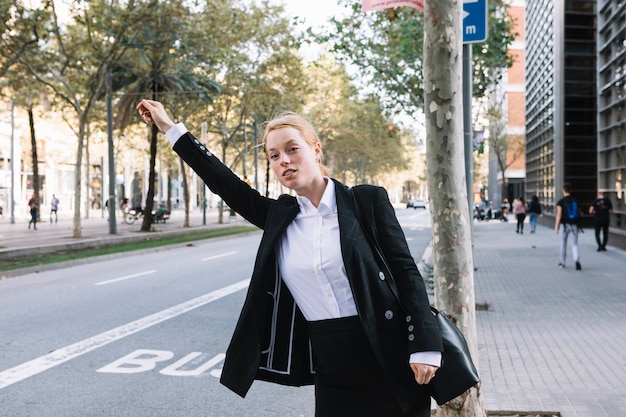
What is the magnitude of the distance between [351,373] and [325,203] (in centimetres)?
61

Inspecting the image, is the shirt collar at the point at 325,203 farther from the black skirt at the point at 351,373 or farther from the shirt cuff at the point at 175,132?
the shirt cuff at the point at 175,132

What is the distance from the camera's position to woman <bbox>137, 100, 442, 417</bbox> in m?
2.43

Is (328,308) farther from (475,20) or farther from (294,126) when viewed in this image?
(475,20)

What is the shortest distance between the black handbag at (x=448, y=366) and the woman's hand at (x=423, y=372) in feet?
0.24

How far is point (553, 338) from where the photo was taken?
24.9 feet

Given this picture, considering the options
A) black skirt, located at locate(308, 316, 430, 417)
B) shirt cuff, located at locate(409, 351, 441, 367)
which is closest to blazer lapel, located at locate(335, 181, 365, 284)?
black skirt, located at locate(308, 316, 430, 417)

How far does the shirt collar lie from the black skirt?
0.40m

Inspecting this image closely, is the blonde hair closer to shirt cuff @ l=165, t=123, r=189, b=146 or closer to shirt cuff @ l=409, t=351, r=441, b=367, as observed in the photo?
shirt cuff @ l=165, t=123, r=189, b=146

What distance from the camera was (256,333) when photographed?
2.60m

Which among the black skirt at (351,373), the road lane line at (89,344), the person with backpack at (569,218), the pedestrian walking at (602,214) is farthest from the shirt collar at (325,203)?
the pedestrian walking at (602,214)

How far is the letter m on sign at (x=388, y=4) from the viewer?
5940 mm

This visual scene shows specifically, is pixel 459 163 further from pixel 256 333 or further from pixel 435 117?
pixel 256 333

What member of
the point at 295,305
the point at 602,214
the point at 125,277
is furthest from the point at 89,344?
the point at 602,214

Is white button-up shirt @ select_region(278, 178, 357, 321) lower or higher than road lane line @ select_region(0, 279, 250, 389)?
higher
